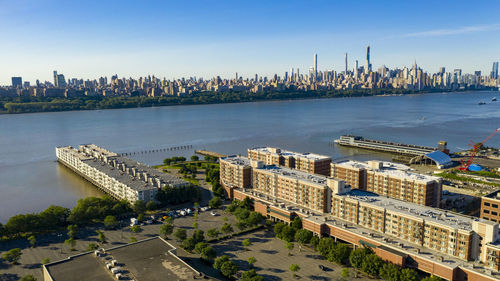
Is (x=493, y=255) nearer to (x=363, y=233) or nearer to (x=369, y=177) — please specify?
(x=363, y=233)

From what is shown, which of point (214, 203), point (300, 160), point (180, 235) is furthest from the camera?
point (300, 160)

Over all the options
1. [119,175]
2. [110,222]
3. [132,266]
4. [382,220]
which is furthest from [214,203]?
[382,220]

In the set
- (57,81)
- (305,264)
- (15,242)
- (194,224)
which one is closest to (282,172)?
(194,224)

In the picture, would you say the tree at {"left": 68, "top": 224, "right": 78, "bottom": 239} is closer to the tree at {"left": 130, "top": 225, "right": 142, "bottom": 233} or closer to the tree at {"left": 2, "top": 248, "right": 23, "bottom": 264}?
the tree at {"left": 2, "top": 248, "right": 23, "bottom": 264}

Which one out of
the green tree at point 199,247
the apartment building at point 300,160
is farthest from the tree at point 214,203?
the apartment building at point 300,160

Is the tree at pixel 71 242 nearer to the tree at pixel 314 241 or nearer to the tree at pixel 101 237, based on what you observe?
the tree at pixel 101 237

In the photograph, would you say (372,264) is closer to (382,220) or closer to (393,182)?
(382,220)
